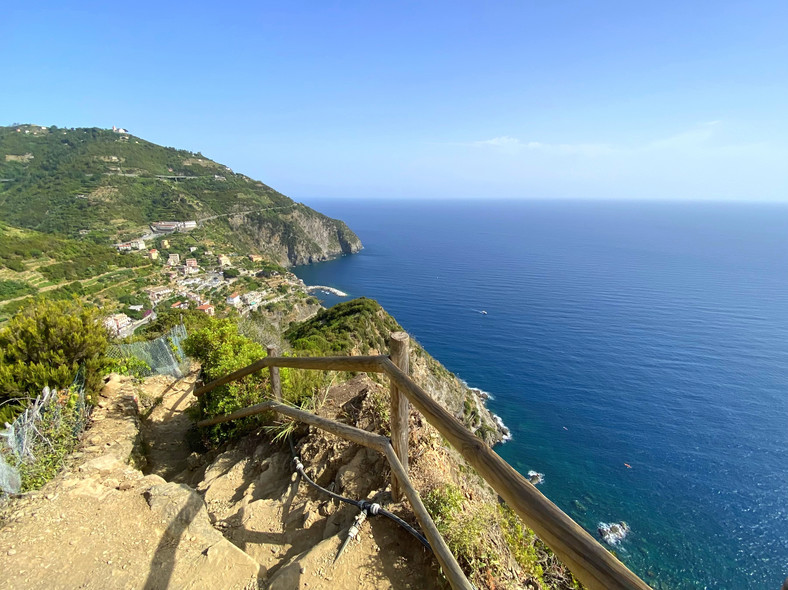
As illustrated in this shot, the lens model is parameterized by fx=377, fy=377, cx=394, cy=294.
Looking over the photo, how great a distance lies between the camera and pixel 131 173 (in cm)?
10212

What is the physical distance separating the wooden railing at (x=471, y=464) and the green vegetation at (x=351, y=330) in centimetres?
1946

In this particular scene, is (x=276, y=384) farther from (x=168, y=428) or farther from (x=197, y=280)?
(x=197, y=280)

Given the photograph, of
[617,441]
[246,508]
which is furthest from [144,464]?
[617,441]

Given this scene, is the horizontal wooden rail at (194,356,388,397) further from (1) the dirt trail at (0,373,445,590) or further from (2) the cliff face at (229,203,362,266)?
(2) the cliff face at (229,203,362,266)

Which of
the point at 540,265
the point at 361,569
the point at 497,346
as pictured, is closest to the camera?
the point at 361,569

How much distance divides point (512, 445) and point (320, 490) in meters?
32.0

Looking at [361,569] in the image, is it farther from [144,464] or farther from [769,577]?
[769,577]

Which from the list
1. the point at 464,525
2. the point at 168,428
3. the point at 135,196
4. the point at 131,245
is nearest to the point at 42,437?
the point at 168,428

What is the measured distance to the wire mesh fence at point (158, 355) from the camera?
28.6ft

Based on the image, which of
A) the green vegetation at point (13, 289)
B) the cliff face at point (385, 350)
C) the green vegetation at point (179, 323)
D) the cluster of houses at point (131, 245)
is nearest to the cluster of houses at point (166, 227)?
the cluster of houses at point (131, 245)

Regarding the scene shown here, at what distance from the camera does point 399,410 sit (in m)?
3.03

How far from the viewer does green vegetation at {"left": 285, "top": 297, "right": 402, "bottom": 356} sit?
25.4 meters

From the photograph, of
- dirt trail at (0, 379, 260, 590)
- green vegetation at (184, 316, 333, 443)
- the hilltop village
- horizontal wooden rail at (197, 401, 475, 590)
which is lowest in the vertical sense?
the hilltop village

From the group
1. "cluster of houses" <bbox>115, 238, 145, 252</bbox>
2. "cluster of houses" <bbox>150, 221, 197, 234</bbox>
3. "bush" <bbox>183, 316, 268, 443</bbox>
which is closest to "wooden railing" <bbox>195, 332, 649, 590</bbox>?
"bush" <bbox>183, 316, 268, 443</bbox>
